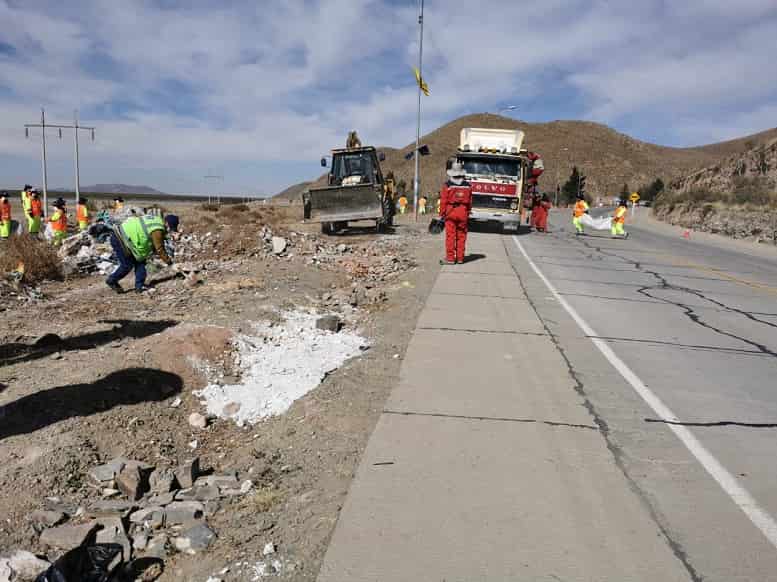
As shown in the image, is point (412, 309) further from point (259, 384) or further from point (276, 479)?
point (276, 479)

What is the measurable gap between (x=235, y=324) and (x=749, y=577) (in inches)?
220

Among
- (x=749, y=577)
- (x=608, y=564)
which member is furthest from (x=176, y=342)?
(x=749, y=577)

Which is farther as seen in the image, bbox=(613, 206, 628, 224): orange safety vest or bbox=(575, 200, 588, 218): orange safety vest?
bbox=(575, 200, 588, 218): orange safety vest

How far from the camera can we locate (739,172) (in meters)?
52.7

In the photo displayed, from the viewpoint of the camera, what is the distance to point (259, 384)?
543cm

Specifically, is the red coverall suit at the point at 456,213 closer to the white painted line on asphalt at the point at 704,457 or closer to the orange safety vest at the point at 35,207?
the white painted line on asphalt at the point at 704,457

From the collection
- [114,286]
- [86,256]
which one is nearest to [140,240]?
[114,286]

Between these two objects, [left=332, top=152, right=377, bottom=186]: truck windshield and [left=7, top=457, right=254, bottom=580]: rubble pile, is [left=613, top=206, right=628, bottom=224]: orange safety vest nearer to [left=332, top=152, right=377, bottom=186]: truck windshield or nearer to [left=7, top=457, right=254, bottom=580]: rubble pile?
[left=332, top=152, right=377, bottom=186]: truck windshield

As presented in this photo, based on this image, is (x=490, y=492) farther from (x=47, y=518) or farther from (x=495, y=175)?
(x=495, y=175)

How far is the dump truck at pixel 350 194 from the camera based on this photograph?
62.7ft

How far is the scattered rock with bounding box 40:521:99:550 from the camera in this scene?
311 cm

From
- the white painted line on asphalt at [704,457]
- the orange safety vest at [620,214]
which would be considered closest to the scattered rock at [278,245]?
the white painted line on asphalt at [704,457]

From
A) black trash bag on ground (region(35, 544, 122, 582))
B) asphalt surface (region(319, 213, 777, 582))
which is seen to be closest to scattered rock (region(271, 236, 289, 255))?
asphalt surface (region(319, 213, 777, 582))

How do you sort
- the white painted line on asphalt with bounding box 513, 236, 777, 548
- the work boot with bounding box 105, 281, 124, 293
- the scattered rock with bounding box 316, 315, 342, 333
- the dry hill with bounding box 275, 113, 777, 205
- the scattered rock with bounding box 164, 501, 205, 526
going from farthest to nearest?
the dry hill with bounding box 275, 113, 777, 205, the work boot with bounding box 105, 281, 124, 293, the scattered rock with bounding box 316, 315, 342, 333, the scattered rock with bounding box 164, 501, 205, 526, the white painted line on asphalt with bounding box 513, 236, 777, 548
